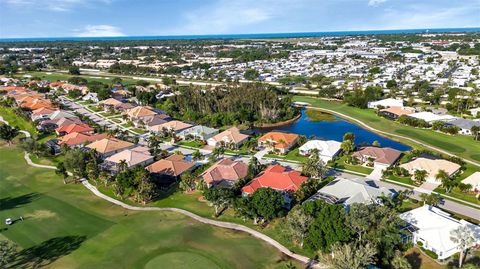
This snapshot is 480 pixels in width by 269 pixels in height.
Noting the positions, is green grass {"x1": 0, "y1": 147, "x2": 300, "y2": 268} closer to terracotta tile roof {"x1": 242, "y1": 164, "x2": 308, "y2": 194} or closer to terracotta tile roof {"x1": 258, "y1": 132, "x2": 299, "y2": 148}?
terracotta tile roof {"x1": 242, "y1": 164, "x2": 308, "y2": 194}

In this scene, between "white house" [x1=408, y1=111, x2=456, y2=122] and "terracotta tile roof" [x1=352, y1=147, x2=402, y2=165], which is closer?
"terracotta tile roof" [x1=352, y1=147, x2=402, y2=165]

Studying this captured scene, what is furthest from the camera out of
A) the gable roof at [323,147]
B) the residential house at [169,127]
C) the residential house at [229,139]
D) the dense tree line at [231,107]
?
the dense tree line at [231,107]

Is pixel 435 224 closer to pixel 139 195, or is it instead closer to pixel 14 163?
pixel 139 195

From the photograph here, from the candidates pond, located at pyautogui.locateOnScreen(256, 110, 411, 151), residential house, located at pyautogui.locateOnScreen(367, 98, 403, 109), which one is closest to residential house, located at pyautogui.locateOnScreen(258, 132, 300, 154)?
pond, located at pyautogui.locateOnScreen(256, 110, 411, 151)

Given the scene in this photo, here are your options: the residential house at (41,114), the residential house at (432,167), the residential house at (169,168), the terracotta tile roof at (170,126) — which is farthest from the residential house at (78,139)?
the residential house at (432,167)

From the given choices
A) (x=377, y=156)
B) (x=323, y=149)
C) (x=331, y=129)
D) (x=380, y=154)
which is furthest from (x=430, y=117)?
(x=323, y=149)

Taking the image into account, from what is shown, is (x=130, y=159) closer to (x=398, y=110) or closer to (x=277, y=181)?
(x=277, y=181)

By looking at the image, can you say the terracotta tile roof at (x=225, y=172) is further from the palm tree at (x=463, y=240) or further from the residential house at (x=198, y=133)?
Answer: the palm tree at (x=463, y=240)
